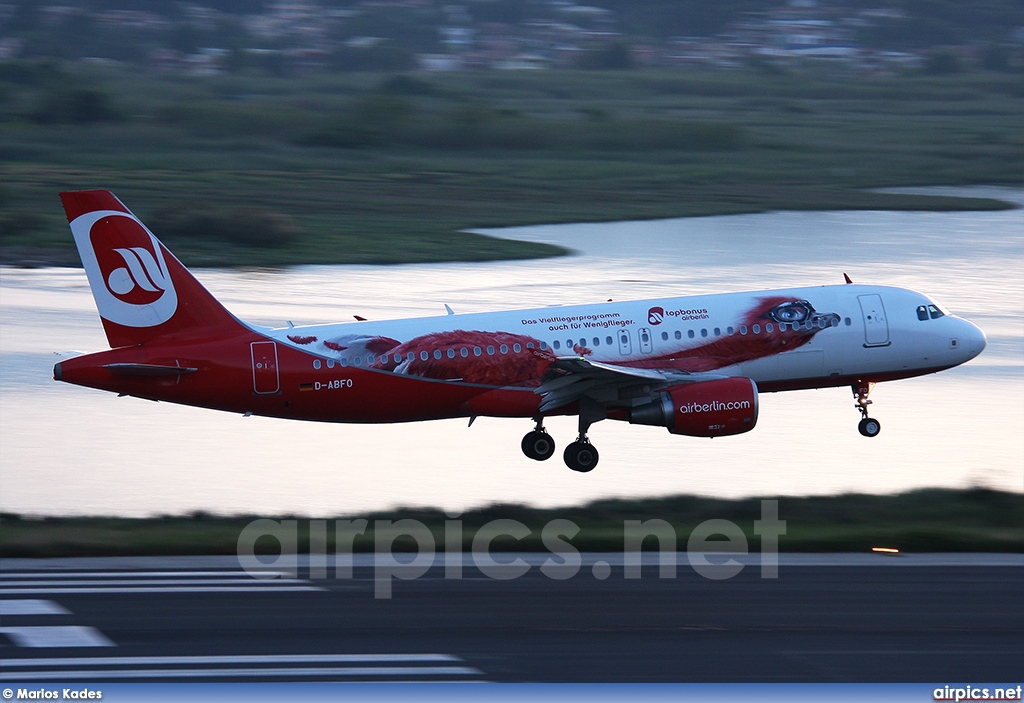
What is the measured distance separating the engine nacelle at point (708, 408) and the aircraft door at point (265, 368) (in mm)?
→ 8596

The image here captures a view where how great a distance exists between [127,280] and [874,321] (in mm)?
17942

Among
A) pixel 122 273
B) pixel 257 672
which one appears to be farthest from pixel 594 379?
pixel 257 672

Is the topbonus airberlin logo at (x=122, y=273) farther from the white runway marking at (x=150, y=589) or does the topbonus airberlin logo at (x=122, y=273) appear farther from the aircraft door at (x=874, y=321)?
the aircraft door at (x=874, y=321)

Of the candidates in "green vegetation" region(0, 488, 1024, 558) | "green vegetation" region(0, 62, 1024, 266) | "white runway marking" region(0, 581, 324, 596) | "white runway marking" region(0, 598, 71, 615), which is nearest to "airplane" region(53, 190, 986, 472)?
"green vegetation" region(0, 488, 1024, 558)

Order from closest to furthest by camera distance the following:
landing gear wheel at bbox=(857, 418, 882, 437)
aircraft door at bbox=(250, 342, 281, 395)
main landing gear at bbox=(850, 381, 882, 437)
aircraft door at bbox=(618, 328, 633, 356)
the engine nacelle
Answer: aircraft door at bbox=(250, 342, 281, 395)
the engine nacelle
aircraft door at bbox=(618, 328, 633, 356)
main landing gear at bbox=(850, 381, 882, 437)
landing gear wheel at bbox=(857, 418, 882, 437)

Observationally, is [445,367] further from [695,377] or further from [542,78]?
[542,78]

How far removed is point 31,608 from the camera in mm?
23141

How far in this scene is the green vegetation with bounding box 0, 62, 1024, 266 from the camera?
3061 inches

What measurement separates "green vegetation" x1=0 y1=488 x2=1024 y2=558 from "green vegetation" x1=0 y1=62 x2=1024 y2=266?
4013 centimetres

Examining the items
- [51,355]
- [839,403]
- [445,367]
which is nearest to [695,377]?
[445,367]

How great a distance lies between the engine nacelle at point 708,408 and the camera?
34.8 m

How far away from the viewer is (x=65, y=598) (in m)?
23.9

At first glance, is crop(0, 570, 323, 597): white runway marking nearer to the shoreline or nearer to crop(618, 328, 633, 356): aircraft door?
crop(618, 328, 633, 356): aircraft door

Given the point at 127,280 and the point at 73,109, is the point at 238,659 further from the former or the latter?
the point at 73,109
